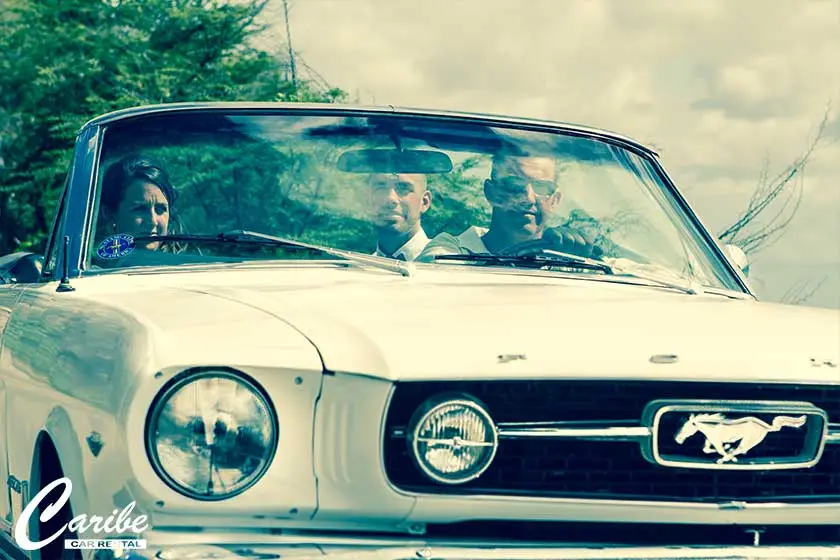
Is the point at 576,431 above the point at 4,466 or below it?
above

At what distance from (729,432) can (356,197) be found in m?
1.48

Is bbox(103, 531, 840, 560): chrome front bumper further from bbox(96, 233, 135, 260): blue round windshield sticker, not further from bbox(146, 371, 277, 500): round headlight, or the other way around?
bbox(96, 233, 135, 260): blue round windshield sticker

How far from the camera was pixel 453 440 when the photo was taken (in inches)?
115

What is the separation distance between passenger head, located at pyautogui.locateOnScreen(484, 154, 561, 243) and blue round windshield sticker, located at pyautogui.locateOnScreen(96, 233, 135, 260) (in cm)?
100

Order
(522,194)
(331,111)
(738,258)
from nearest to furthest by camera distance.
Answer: (331,111) < (522,194) < (738,258)

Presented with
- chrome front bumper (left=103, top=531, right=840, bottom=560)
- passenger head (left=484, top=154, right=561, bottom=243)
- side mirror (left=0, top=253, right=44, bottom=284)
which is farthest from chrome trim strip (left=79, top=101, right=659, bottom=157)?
chrome front bumper (left=103, top=531, right=840, bottom=560)

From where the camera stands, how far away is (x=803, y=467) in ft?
10.4

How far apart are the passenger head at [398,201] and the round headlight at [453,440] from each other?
129cm

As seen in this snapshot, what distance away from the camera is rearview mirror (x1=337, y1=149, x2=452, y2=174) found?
4.24 meters

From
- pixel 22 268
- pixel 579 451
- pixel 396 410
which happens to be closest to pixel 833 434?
pixel 579 451

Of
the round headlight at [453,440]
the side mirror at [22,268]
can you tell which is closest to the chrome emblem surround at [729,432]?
the round headlight at [453,440]

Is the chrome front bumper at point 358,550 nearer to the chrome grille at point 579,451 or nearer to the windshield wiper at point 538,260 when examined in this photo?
the chrome grille at point 579,451

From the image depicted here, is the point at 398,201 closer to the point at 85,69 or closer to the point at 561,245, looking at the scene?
the point at 561,245

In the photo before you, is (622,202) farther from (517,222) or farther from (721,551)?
(721,551)
